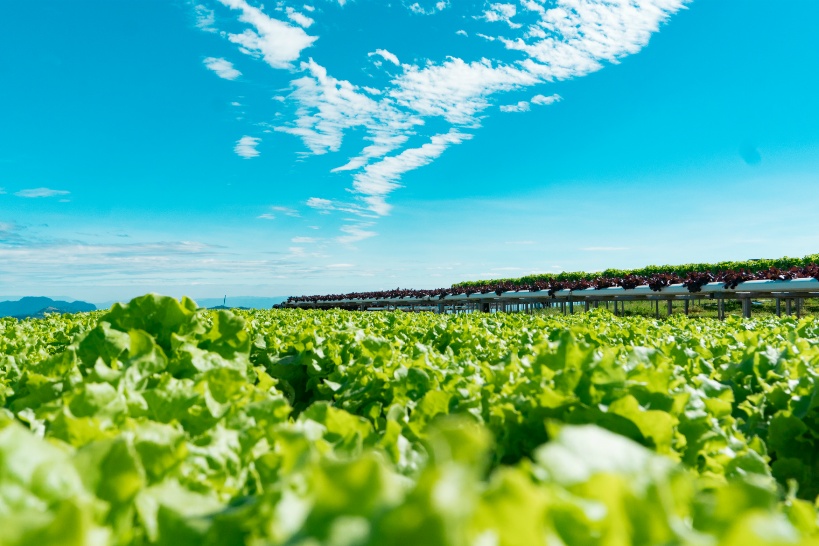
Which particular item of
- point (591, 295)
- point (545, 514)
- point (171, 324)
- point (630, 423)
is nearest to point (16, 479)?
point (545, 514)

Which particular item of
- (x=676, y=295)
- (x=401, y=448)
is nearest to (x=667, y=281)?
(x=676, y=295)

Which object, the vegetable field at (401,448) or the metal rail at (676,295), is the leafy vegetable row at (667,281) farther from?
the vegetable field at (401,448)

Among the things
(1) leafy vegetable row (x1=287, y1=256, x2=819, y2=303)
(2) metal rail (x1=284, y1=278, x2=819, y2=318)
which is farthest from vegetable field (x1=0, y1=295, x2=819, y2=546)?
(1) leafy vegetable row (x1=287, y1=256, x2=819, y2=303)

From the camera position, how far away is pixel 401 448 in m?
1.92

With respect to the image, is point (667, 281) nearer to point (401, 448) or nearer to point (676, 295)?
point (676, 295)

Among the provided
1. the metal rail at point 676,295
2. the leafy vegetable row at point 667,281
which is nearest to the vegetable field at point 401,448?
the metal rail at point 676,295

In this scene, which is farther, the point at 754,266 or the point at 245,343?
the point at 754,266

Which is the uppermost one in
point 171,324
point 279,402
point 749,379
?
point 171,324

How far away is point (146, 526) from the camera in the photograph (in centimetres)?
122

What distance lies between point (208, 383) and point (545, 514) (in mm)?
1701

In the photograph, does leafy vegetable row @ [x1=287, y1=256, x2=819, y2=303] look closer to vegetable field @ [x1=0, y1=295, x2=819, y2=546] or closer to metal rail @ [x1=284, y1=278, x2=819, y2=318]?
metal rail @ [x1=284, y1=278, x2=819, y2=318]

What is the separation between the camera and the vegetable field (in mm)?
785

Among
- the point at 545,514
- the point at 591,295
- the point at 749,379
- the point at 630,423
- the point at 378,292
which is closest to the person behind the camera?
the point at 545,514

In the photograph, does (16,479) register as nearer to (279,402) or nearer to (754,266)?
(279,402)
